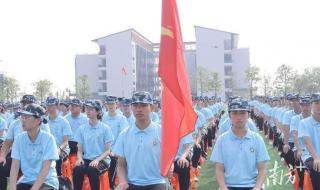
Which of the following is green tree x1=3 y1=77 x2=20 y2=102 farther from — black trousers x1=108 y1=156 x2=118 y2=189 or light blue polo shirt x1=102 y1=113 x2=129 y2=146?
black trousers x1=108 y1=156 x2=118 y2=189

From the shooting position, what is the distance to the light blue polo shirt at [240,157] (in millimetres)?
5422

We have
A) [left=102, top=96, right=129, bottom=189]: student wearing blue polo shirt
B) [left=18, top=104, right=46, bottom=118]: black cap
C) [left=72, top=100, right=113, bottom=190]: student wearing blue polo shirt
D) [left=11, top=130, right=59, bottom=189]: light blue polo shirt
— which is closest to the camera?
[left=18, top=104, right=46, bottom=118]: black cap

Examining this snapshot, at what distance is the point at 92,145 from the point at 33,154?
7.94 ft

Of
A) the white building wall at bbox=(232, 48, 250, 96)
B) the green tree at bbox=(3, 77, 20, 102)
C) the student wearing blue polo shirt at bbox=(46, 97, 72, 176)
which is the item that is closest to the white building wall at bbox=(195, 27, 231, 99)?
the white building wall at bbox=(232, 48, 250, 96)

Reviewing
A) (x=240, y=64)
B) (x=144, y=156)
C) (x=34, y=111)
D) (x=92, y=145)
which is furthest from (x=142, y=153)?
(x=240, y=64)

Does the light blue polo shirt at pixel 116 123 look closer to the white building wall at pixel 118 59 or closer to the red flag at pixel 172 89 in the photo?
the red flag at pixel 172 89

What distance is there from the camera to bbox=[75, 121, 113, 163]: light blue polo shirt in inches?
332

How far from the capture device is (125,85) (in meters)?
73.8

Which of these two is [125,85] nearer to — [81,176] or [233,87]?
[233,87]

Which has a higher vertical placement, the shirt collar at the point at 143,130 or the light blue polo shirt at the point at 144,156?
the shirt collar at the point at 143,130

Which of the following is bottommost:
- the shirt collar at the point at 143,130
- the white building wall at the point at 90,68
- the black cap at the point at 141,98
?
the shirt collar at the point at 143,130

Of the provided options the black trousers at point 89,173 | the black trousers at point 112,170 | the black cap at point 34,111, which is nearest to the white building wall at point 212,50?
the black trousers at point 112,170

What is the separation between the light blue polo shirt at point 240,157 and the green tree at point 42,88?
169 feet

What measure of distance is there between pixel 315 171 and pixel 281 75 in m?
52.9
